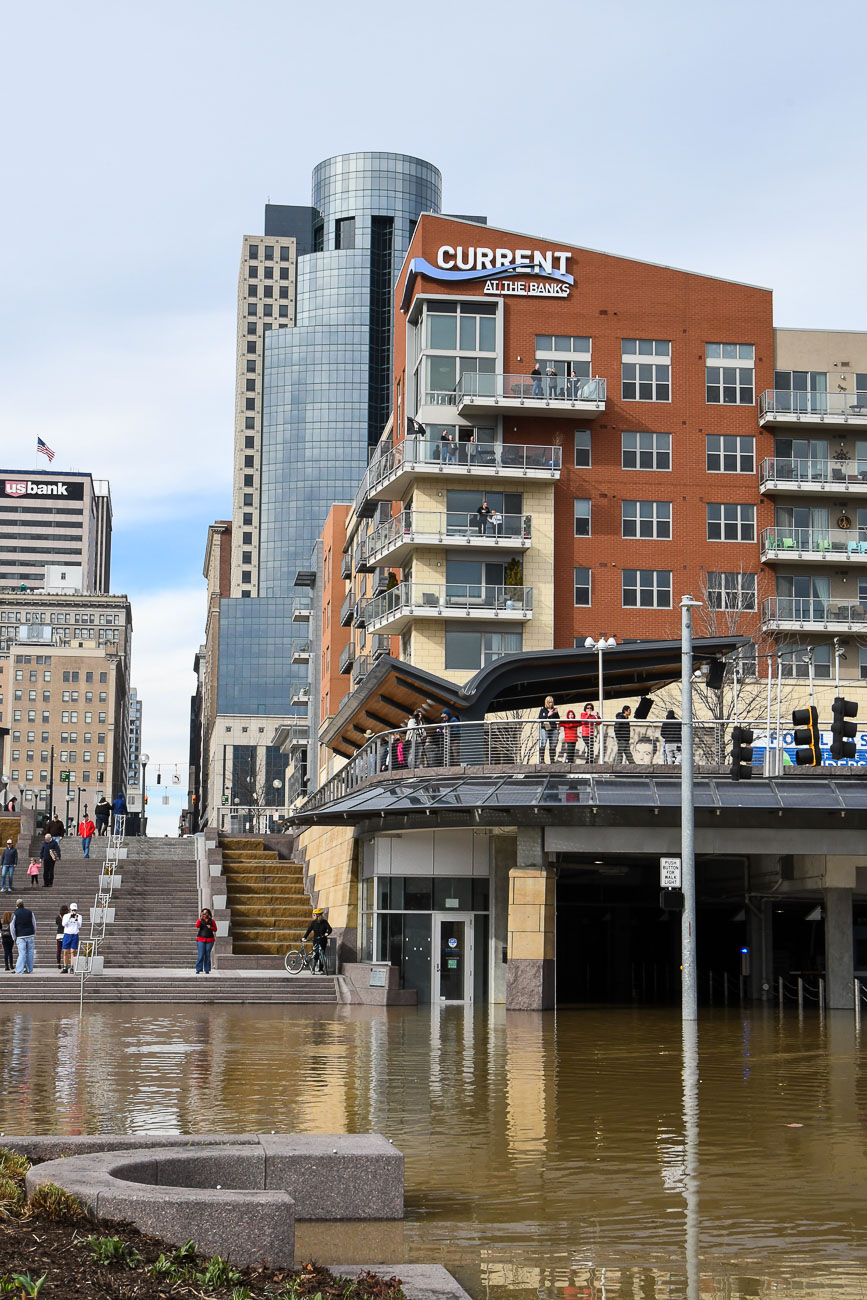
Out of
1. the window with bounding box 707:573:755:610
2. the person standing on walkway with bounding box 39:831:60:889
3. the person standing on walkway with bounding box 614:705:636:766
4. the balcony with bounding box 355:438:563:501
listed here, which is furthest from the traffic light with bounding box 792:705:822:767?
the window with bounding box 707:573:755:610

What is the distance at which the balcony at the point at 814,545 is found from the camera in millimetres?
62750

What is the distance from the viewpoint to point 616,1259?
9.55 metres

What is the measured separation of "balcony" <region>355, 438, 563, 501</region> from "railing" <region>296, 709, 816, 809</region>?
66.8ft

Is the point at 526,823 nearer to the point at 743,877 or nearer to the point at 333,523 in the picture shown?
the point at 743,877

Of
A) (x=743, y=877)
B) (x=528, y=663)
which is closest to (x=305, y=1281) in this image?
(x=528, y=663)

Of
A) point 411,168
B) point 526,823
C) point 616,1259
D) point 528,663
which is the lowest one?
point 616,1259

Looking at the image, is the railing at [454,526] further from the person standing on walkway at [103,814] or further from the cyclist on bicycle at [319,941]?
the cyclist on bicycle at [319,941]

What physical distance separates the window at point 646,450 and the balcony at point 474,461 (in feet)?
12.6

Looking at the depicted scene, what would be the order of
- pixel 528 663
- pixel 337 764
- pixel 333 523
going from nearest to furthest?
1. pixel 528 663
2. pixel 337 764
3. pixel 333 523

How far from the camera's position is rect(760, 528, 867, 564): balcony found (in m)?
62.8

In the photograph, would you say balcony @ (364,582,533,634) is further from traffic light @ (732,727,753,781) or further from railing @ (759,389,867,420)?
traffic light @ (732,727,753,781)

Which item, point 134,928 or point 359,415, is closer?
point 134,928

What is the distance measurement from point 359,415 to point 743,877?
148 m

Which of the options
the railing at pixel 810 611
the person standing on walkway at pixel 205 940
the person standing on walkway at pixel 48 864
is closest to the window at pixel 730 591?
the railing at pixel 810 611
